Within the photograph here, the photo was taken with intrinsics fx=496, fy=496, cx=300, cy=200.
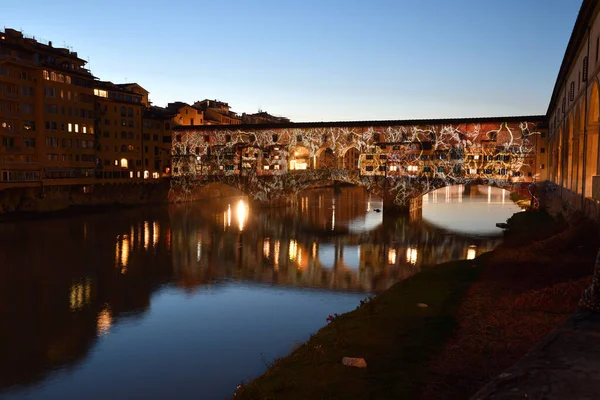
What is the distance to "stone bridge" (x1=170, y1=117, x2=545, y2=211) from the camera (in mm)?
61562

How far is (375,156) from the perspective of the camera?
2702 inches

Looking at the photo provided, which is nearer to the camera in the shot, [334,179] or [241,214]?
[241,214]

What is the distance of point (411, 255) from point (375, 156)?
95.1 feet

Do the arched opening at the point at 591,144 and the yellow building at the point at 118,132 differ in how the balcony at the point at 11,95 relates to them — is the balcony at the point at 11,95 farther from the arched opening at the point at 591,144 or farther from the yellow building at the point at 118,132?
the arched opening at the point at 591,144

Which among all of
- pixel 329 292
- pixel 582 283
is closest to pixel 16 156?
pixel 329 292

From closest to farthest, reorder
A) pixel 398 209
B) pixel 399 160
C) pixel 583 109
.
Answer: pixel 583 109 < pixel 399 160 < pixel 398 209

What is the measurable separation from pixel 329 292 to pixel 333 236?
76.1 feet

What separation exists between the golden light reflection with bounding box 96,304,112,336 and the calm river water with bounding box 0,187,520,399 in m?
0.10

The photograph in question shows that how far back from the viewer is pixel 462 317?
16.9 meters

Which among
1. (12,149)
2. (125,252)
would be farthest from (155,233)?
(12,149)

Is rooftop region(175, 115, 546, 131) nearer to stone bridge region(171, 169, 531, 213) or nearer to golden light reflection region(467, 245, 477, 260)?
stone bridge region(171, 169, 531, 213)

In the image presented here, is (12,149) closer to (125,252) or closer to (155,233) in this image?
(155,233)

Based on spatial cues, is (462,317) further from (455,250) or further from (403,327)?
(455,250)

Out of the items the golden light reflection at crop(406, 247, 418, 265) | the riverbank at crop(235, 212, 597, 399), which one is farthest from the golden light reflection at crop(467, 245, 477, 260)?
the riverbank at crop(235, 212, 597, 399)
